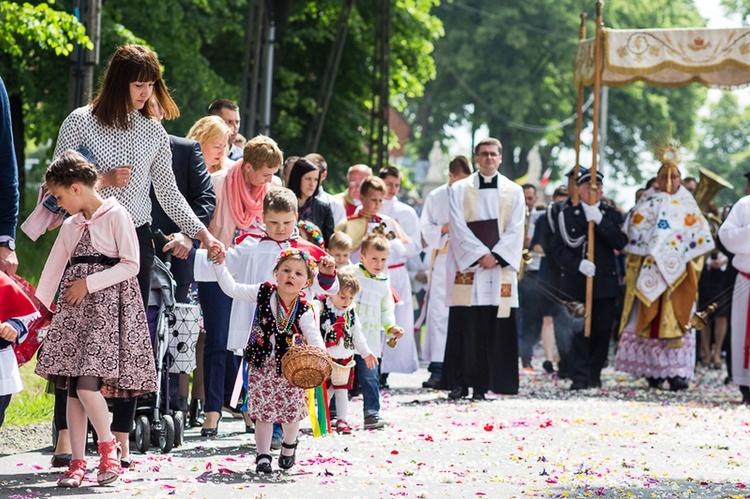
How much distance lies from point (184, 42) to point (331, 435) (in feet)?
55.8

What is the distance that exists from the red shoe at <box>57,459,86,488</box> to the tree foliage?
49472 millimetres

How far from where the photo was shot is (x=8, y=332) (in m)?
6.44

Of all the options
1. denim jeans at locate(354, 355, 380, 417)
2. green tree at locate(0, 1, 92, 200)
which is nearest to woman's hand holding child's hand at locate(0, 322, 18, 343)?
denim jeans at locate(354, 355, 380, 417)

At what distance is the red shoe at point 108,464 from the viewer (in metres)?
7.50

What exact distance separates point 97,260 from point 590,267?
8.92m

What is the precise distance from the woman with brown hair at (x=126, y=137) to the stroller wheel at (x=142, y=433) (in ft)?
2.29

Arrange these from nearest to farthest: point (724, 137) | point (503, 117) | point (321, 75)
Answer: point (321, 75) < point (503, 117) < point (724, 137)

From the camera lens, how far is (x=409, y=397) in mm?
14164

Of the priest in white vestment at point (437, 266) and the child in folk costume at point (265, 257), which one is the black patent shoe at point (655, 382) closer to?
the priest in white vestment at point (437, 266)

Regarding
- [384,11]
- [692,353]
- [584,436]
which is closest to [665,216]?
[692,353]

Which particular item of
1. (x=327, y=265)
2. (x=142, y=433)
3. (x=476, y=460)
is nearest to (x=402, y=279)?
(x=327, y=265)

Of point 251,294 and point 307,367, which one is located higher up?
point 251,294

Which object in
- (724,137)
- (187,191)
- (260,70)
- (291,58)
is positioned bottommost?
(187,191)

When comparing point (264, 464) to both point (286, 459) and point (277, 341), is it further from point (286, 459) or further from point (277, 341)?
point (277, 341)
